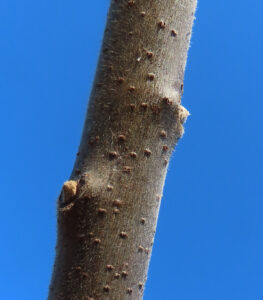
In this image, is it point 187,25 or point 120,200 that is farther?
point 187,25

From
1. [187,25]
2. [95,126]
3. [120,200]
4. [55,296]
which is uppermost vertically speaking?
[187,25]

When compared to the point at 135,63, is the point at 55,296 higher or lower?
lower

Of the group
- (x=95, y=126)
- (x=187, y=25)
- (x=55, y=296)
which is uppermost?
(x=187, y=25)

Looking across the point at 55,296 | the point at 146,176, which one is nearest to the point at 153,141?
the point at 146,176

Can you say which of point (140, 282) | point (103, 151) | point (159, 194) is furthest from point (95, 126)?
point (140, 282)

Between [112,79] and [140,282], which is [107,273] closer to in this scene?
[140,282]

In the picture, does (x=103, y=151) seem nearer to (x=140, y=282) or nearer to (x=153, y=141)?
(x=153, y=141)
